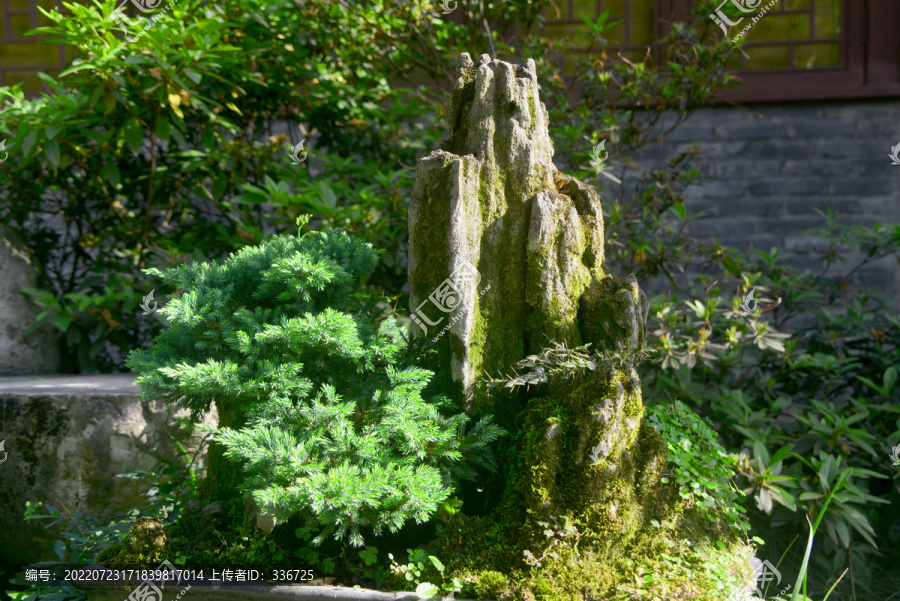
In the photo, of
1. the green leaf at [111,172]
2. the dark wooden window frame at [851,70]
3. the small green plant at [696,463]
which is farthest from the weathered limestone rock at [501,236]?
the dark wooden window frame at [851,70]

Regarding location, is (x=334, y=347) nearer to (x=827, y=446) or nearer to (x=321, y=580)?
(x=321, y=580)

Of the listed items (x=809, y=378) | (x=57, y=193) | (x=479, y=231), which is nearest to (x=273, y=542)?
(x=479, y=231)

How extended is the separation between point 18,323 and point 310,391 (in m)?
2.73

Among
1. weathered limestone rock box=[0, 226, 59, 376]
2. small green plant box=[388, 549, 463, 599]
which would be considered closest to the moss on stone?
small green plant box=[388, 549, 463, 599]

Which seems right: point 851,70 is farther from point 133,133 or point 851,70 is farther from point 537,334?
point 133,133

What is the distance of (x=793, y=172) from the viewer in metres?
5.31

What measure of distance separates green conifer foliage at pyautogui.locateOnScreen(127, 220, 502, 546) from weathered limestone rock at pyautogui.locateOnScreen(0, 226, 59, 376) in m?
2.17

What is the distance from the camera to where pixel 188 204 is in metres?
4.49

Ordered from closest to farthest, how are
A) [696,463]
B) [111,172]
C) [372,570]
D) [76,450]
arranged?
[372,570]
[696,463]
[76,450]
[111,172]

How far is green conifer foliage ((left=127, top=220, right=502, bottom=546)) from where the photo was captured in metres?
2.02

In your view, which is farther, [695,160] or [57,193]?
[695,160]

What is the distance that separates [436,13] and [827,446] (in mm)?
3692

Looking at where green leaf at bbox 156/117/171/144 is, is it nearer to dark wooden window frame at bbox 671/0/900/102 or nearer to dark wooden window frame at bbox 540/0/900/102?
dark wooden window frame at bbox 540/0/900/102

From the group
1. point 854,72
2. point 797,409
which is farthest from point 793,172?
point 797,409
